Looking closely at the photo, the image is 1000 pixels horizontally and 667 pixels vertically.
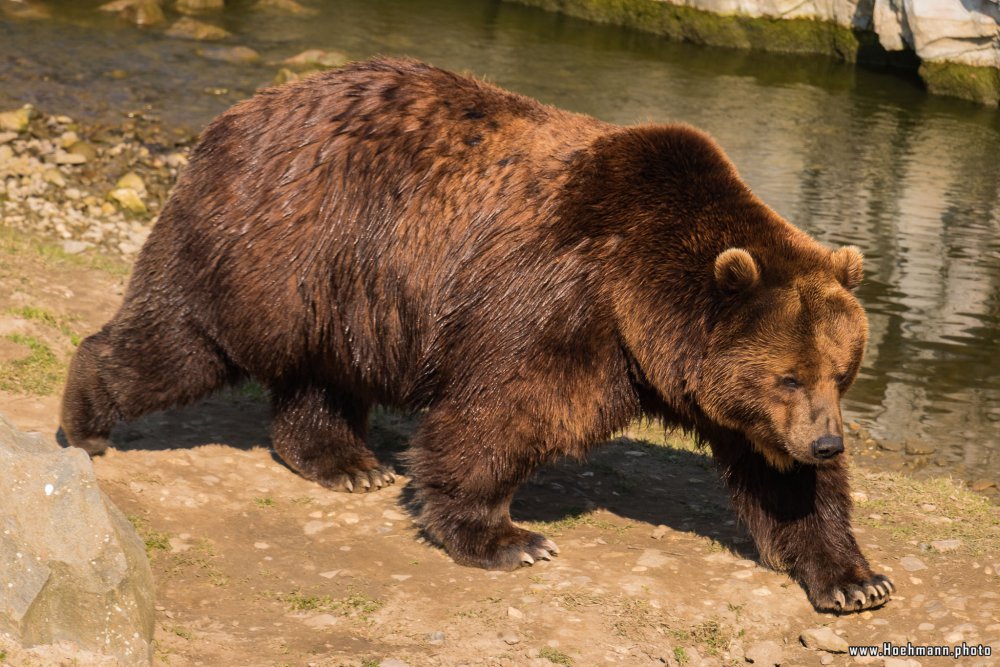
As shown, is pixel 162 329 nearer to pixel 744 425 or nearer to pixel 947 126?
pixel 744 425

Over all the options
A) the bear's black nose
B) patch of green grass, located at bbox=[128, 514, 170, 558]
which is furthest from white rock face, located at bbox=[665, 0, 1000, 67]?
patch of green grass, located at bbox=[128, 514, 170, 558]

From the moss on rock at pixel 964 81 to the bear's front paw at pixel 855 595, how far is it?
52.0 feet

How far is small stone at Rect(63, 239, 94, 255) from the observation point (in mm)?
10834

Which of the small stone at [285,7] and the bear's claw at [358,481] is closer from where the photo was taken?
the bear's claw at [358,481]

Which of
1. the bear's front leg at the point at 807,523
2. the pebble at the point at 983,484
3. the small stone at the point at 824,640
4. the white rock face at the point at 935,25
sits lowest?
the pebble at the point at 983,484

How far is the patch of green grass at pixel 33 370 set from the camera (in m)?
7.46

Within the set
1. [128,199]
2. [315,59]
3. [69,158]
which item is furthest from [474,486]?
[315,59]

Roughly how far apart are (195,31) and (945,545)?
1547 centimetres

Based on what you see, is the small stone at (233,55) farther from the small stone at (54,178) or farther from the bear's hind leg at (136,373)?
the bear's hind leg at (136,373)

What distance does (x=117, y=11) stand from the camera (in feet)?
64.5

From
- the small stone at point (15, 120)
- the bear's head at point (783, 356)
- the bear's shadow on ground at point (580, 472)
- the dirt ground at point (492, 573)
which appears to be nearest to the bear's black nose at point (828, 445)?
the bear's head at point (783, 356)

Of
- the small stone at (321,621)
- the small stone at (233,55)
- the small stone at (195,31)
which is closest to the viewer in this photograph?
the small stone at (321,621)

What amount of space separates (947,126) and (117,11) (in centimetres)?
1283

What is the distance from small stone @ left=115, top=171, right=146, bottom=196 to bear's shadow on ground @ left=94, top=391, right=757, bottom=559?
5.06 metres
